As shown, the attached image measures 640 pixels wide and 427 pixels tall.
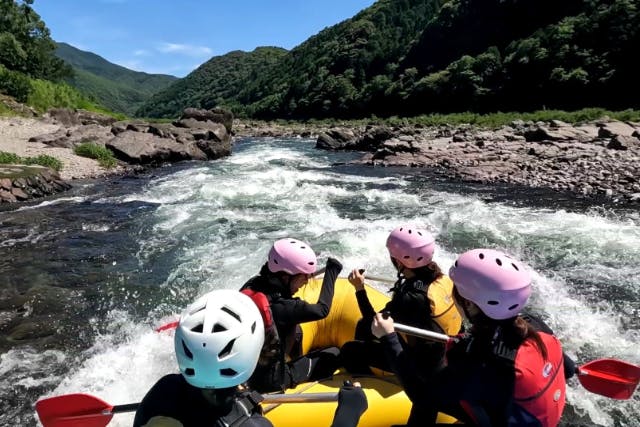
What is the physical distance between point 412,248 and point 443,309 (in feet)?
1.69

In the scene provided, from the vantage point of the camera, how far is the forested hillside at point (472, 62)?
135 ft

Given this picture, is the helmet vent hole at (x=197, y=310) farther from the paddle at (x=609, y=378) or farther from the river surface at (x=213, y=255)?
the river surface at (x=213, y=255)

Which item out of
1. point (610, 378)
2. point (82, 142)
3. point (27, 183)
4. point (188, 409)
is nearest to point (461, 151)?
point (27, 183)

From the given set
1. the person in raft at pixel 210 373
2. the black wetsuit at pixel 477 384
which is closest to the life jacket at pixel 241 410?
the person in raft at pixel 210 373

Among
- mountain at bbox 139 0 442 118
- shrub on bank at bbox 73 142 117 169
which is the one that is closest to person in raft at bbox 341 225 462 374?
shrub on bank at bbox 73 142 117 169

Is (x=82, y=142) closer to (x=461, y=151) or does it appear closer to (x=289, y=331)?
(x=461, y=151)

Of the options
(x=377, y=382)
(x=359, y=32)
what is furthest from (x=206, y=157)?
(x=359, y=32)

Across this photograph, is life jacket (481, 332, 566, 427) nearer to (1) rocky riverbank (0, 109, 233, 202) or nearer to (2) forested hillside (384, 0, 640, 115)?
(1) rocky riverbank (0, 109, 233, 202)

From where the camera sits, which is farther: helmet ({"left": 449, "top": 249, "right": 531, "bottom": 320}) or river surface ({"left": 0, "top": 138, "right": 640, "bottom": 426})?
river surface ({"left": 0, "top": 138, "right": 640, "bottom": 426})

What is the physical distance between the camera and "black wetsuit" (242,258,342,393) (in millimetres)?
3328

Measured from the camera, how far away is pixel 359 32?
108562mm

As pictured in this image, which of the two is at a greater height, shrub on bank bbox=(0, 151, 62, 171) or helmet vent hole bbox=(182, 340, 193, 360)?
helmet vent hole bbox=(182, 340, 193, 360)

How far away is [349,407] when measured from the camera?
226 cm

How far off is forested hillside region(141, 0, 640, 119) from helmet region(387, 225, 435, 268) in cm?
4187
